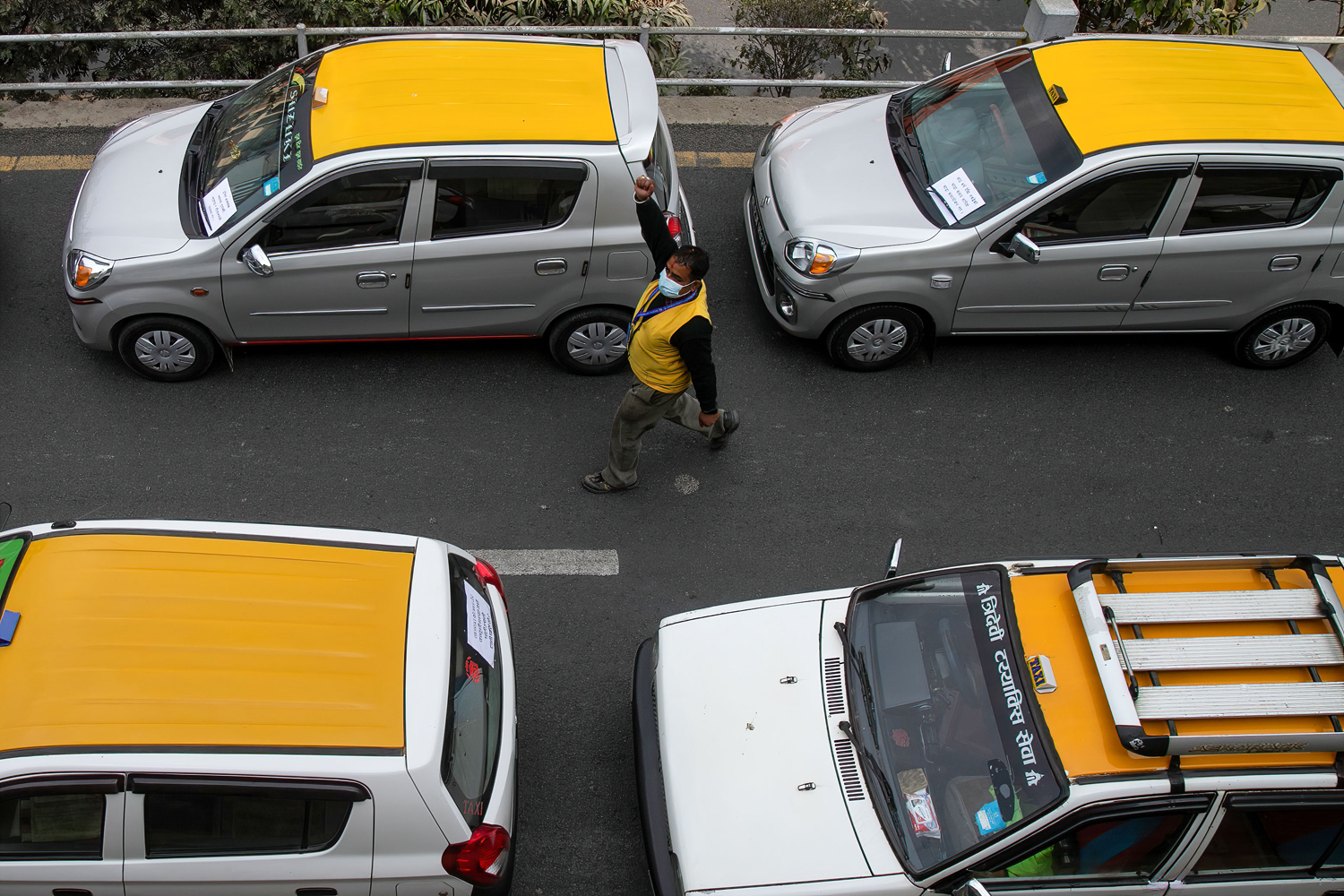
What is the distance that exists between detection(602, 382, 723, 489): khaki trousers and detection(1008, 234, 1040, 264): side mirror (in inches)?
83.3

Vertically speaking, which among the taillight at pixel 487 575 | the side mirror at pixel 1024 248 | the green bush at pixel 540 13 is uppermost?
the green bush at pixel 540 13

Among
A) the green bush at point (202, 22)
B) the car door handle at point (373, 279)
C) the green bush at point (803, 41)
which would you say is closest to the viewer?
the car door handle at point (373, 279)

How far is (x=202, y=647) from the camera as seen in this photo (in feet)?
12.9

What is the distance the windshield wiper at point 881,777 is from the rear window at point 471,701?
148 cm

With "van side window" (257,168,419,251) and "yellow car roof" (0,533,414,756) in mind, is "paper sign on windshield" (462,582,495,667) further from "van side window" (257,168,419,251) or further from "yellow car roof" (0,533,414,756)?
"van side window" (257,168,419,251)

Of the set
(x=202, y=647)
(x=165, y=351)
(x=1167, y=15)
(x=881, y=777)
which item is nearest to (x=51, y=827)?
(x=202, y=647)

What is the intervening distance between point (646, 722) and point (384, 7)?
7.45m

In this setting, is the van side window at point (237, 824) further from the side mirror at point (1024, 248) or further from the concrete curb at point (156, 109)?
the concrete curb at point (156, 109)

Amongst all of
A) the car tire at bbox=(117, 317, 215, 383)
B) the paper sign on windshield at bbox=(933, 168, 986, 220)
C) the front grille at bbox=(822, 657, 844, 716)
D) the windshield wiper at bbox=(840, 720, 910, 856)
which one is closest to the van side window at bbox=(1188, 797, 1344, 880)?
the windshield wiper at bbox=(840, 720, 910, 856)

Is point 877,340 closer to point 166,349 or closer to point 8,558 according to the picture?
point 166,349

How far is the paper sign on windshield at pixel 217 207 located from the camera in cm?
604

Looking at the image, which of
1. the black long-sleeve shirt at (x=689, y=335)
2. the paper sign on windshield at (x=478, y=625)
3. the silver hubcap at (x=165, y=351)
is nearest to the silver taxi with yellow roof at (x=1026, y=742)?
the paper sign on windshield at (x=478, y=625)

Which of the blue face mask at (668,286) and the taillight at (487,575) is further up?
the blue face mask at (668,286)

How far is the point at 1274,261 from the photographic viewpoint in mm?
6613
